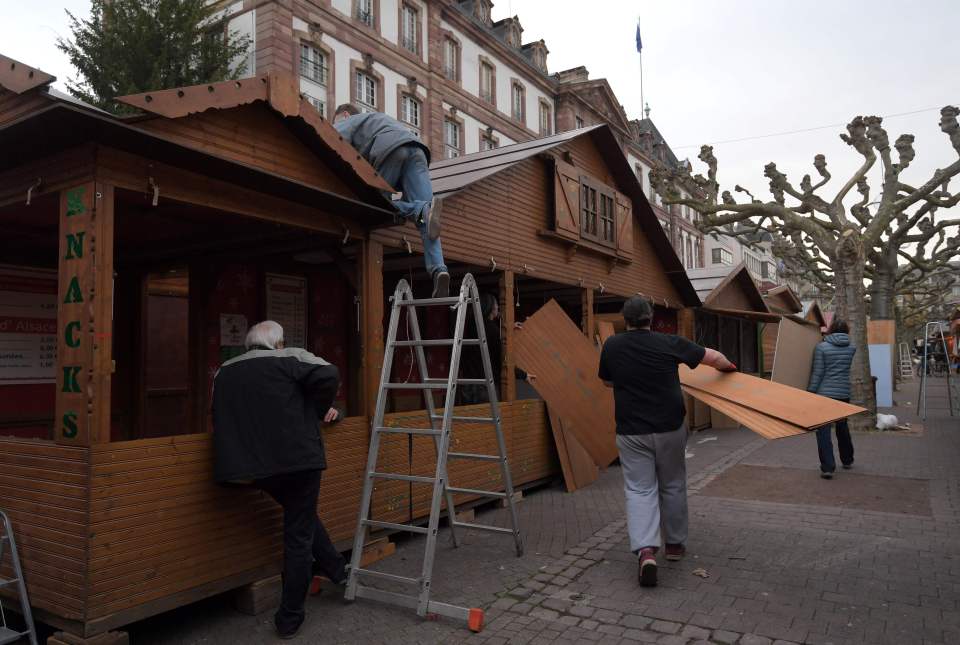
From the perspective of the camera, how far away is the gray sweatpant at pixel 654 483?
4.86 meters

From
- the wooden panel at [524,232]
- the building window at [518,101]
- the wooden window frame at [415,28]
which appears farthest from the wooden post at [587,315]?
the building window at [518,101]

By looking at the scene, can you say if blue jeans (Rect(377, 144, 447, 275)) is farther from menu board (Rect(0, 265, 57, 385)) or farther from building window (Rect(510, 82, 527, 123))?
building window (Rect(510, 82, 527, 123))

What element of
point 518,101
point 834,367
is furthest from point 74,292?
point 518,101

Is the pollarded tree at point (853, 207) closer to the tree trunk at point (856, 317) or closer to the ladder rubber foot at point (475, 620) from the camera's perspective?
the tree trunk at point (856, 317)

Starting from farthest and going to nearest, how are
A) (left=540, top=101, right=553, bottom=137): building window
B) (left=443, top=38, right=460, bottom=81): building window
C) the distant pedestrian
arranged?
(left=540, top=101, right=553, bottom=137): building window → (left=443, top=38, right=460, bottom=81): building window → the distant pedestrian

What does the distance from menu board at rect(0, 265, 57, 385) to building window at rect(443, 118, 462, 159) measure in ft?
76.8

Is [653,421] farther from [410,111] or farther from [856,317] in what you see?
[410,111]

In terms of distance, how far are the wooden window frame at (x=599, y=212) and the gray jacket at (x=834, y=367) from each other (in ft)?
10.2

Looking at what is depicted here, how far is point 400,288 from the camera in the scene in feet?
17.4

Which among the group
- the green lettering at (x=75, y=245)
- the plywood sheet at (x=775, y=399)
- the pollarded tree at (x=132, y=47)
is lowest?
the plywood sheet at (x=775, y=399)

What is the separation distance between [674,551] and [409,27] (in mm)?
25818

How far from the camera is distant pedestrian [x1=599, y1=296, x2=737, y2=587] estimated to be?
497cm

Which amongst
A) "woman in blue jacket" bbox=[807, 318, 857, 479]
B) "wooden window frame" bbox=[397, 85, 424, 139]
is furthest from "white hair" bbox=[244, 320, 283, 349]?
"wooden window frame" bbox=[397, 85, 424, 139]

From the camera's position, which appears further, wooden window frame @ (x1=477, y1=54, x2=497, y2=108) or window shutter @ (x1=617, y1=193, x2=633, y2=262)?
wooden window frame @ (x1=477, y1=54, x2=497, y2=108)
